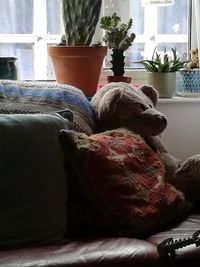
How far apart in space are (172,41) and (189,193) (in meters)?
1.06

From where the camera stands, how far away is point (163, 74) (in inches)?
98.7

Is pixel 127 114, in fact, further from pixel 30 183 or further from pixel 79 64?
pixel 30 183

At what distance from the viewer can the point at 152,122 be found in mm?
1955

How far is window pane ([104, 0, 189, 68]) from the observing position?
2.70 m

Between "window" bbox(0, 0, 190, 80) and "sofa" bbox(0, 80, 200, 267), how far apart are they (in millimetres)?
914

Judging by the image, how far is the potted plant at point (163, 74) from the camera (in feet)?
8.25

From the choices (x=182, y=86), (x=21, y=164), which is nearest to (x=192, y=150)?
(x=182, y=86)

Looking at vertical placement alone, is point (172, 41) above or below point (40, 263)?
above

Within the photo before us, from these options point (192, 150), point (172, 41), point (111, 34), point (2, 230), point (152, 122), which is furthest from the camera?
point (172, 41)

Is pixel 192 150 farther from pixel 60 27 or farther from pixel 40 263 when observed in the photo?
pixel 40 263

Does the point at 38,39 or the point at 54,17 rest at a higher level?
the point at 54,17

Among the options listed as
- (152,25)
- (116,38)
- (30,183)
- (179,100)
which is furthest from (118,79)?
(30,183)

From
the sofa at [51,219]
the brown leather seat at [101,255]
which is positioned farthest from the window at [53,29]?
the brown leather seat at [101,255]

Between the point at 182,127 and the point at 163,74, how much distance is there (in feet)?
0.89
